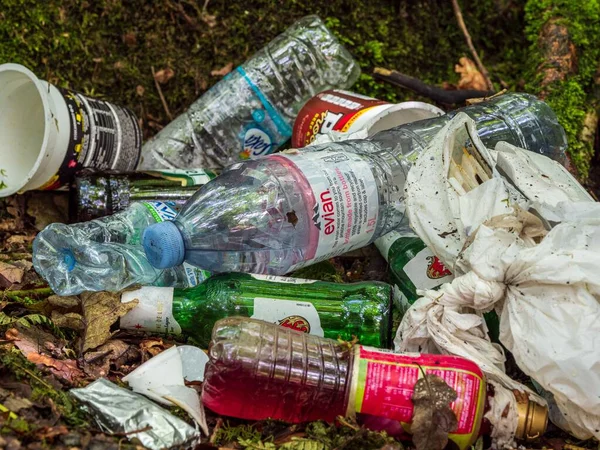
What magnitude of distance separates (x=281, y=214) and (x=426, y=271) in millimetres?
466

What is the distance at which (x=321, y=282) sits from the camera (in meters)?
2.01

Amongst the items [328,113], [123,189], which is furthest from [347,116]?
[123,189]

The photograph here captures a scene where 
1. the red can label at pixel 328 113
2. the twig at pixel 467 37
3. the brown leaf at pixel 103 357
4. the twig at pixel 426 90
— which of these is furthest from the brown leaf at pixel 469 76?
the brown leaf at pixel 103 357

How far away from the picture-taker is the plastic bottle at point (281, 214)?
191 cm

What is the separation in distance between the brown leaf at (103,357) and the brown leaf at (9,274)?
43cm

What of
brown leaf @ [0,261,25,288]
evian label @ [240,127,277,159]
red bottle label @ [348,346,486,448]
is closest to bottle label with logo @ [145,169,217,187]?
evian label @ [240,127,277,159]

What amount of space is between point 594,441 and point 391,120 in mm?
1315

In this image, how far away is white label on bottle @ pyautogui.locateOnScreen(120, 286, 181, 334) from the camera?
186 cm

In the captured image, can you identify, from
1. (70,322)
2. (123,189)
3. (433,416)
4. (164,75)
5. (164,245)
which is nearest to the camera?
(433,416)

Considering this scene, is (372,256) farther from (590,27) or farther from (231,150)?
(590,27)

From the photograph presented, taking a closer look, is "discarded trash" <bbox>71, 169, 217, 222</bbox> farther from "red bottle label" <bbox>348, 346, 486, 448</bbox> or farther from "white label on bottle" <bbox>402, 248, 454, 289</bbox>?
"red bottle label" <bbox>348, 346, 486, 448</bbox>

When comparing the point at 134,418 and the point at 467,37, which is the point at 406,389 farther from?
the point at 467,37

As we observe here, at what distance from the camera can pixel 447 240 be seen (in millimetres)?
1771

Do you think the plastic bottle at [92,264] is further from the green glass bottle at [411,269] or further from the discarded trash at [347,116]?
the discarded trash at [347,116]
